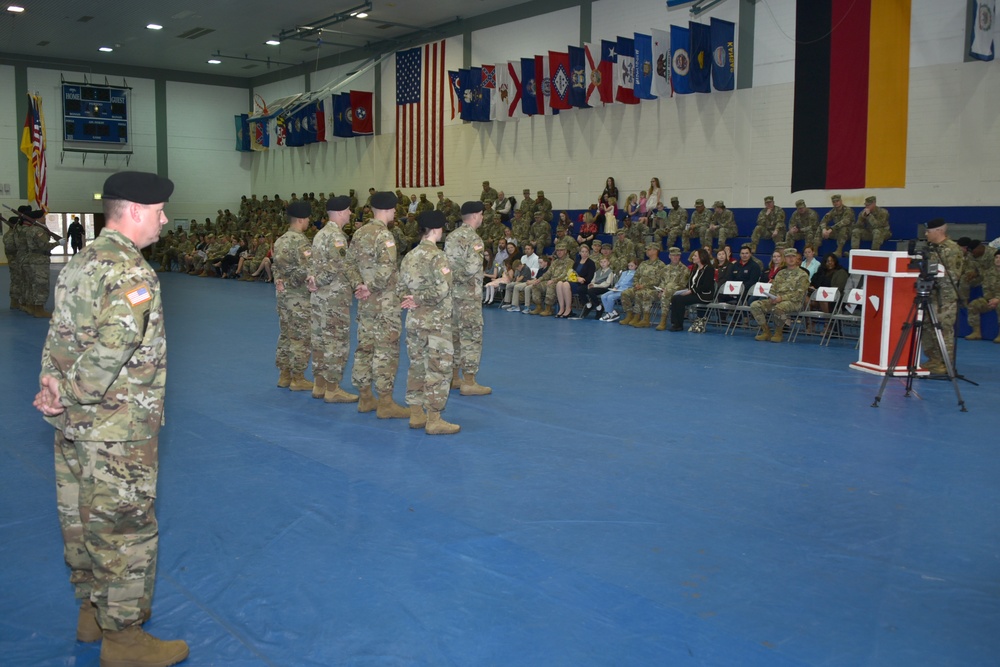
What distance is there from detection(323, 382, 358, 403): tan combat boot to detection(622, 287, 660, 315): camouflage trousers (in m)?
7.15

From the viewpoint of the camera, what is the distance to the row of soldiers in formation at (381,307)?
613 cm

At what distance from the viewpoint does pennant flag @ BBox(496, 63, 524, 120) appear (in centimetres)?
2059

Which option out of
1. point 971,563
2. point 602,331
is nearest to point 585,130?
point 602,331

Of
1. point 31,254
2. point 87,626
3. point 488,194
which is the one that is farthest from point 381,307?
point 488,194

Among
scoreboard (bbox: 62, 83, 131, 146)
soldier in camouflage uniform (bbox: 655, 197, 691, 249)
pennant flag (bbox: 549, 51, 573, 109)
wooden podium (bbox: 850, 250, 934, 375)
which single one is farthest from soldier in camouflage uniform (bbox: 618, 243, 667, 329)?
scoreboard (bbox: 62, 83, 131, 146)

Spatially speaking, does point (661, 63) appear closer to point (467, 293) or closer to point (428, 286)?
point (467, 293)

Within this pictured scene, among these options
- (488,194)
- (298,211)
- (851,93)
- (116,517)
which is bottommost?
(116,517)

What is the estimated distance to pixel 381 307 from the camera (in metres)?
6.70

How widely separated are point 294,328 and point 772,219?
1037 centimetres

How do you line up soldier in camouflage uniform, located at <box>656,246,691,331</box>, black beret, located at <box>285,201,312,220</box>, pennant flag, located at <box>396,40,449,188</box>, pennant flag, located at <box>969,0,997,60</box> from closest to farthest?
black beret, located at <box>285,201,312,220</box> < pennant flag, located at <box>969,0,997,60</box> < soldier in camouflage uniform, located at <box>656,246,691,331</box> < pennant flag, located at <box>396,40,449,188</box>

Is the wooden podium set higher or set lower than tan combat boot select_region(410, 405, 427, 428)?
higher

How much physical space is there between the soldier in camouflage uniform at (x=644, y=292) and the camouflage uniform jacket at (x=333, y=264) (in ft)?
23.8

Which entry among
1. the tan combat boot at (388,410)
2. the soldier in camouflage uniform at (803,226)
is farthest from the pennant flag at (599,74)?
the tan combat boot at (388,410)

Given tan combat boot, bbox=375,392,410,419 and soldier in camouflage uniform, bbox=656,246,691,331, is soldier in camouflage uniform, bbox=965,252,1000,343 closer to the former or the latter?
soldier in camouflage uniform, bbox=656,246,691,331
